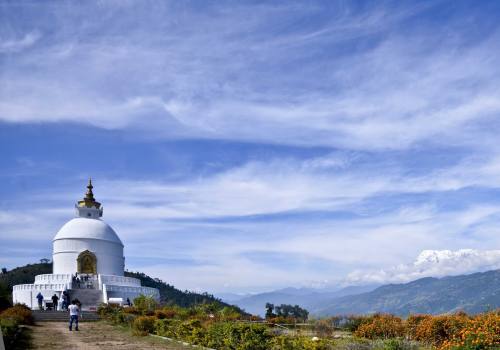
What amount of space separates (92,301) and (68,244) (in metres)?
10.8

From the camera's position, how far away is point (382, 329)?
21.9m

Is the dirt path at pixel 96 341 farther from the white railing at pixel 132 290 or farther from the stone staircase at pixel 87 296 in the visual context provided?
the white railing at pixel 132 290

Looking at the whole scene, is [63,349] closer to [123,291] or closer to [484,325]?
[484,325]

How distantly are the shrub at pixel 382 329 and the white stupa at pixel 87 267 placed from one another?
27.0 meters

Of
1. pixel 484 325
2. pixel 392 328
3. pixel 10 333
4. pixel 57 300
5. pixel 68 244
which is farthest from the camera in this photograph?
pixel 68 244

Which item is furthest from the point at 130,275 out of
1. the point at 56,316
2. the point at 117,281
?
the point at 56,316

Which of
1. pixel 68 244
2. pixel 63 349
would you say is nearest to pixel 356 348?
pixel 63 349

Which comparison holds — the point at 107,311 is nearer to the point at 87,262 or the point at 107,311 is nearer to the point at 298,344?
the point at 87,262

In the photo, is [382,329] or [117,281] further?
[117,281]

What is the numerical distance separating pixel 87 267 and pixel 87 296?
775 cm

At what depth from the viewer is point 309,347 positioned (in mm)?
14477

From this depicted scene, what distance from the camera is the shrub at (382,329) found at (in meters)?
21.5

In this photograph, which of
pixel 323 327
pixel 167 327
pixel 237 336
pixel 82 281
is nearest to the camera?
pixel 237 336

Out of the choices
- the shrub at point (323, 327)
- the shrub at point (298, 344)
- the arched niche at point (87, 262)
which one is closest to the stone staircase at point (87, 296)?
the arched niche at point (87, 262)
